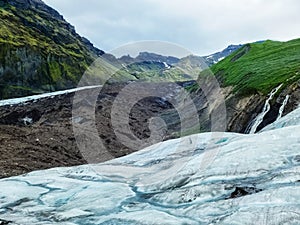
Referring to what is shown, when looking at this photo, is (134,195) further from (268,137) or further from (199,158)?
(268,137)

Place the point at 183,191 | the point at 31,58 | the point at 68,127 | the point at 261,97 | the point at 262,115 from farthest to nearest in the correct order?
the point at 31,58 < the point at 68,127 < the point at 261,97 < the point at 262,115 < the point at 183,191

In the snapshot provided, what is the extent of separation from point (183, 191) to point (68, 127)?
3993cm

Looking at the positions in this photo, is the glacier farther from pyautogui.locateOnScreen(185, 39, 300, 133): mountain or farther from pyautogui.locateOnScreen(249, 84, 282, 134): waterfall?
pyautogui.locateOnScreen(185, 39, 300, 133): mountain

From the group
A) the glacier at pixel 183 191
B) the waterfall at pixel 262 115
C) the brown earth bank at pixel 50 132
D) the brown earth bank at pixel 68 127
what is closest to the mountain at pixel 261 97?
the waterfall at pixel 262 115

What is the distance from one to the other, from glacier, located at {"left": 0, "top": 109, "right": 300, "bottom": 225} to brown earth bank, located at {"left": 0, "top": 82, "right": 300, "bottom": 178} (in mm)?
12694

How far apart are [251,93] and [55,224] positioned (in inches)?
1553

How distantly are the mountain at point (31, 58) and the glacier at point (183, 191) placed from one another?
78.8 m

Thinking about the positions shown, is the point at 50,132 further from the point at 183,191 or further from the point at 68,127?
the point at 183,191

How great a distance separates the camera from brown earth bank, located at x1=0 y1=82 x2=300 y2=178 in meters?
38.4

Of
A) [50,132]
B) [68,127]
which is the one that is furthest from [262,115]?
[68,127]

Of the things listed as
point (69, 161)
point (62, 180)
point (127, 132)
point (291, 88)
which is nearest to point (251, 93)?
point (291, 88)

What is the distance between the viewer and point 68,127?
54.6 m

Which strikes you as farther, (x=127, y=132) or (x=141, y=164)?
(x=127, y=132)

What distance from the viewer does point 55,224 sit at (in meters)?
15.0
